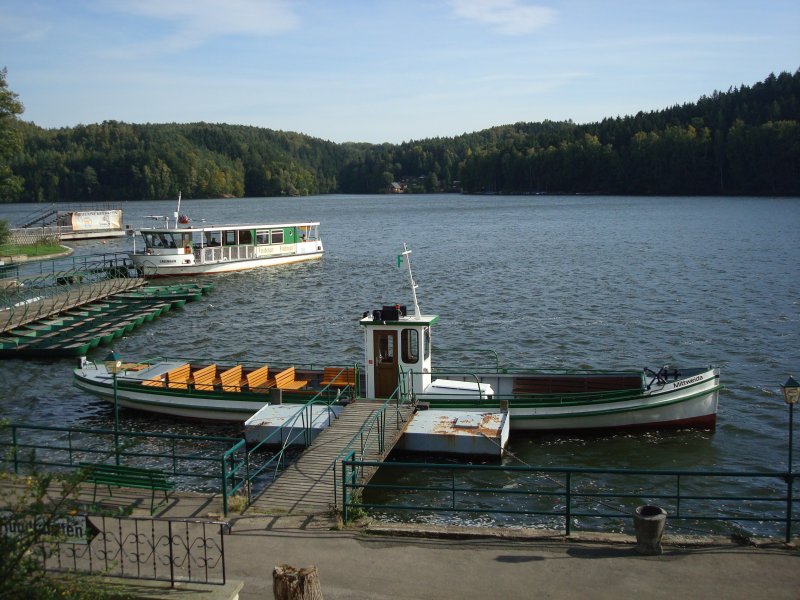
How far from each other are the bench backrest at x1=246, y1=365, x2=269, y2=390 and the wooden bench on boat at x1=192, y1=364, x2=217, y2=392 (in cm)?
118

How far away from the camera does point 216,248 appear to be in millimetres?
63906

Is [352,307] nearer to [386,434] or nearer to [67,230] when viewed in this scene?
[386,434]

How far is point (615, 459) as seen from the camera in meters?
21.4

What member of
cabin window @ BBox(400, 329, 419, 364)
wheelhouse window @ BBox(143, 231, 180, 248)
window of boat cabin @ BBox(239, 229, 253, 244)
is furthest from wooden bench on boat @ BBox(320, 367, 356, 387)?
window of boat cabin @ BBox(239, 229, 253, 244)

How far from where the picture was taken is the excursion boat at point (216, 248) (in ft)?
198

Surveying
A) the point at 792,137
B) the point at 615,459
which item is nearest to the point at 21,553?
the point at 615,459

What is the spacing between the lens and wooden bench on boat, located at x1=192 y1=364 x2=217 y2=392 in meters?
24.7

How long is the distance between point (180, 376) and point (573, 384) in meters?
12.4

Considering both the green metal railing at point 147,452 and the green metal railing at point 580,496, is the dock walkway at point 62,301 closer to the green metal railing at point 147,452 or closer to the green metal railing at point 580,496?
the green metal railing at point 147,452

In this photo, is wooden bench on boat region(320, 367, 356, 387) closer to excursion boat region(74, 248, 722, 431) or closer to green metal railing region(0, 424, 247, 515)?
excursion boat region(74, 248, 722, 431)

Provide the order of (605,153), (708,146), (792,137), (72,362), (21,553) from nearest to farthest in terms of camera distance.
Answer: (21,553), (72,362), (792,137), (708,146), (605,153)

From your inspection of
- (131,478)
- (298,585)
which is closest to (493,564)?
(298,585)

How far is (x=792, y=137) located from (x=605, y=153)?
1861 inches

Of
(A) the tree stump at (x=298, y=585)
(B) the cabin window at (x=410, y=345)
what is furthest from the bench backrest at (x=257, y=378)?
(A) the tree stump at (x=298, y=585)
